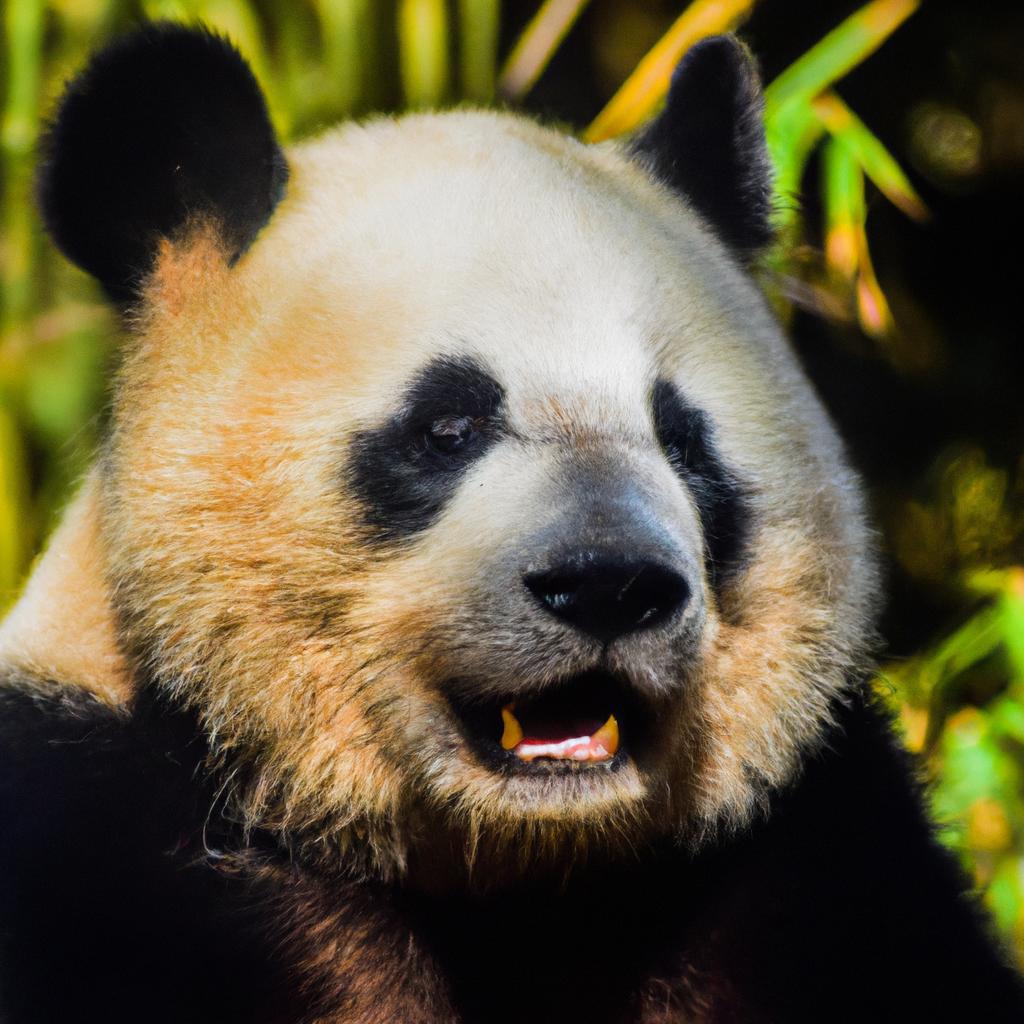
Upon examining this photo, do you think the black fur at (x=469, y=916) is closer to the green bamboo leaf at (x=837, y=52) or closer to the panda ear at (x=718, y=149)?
the panda ear at (x=718, y=149)

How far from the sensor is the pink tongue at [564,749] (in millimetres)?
1383

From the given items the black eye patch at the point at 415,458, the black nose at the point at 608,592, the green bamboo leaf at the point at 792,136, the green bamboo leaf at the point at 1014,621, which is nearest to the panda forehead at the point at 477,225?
the black eye patch at the point at 415,458

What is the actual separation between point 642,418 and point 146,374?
611mm

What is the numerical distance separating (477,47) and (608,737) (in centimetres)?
193

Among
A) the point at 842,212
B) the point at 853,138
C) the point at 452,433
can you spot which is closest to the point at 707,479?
the point at 452,433

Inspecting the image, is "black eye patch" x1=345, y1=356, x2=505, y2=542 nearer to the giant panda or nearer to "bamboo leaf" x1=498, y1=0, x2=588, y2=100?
the giant panda

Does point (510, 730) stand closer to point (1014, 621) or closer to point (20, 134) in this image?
point (1014, 621)

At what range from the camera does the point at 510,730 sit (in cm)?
142

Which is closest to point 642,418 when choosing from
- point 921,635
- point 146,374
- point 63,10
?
point 146,374

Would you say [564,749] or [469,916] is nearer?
[564,749]

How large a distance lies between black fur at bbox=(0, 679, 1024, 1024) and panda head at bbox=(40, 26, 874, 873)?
0.24 feet

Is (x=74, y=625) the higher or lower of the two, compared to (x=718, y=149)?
lower

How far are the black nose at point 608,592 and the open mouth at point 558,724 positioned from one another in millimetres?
88

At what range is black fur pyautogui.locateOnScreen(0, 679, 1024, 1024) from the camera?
4.82 feet
